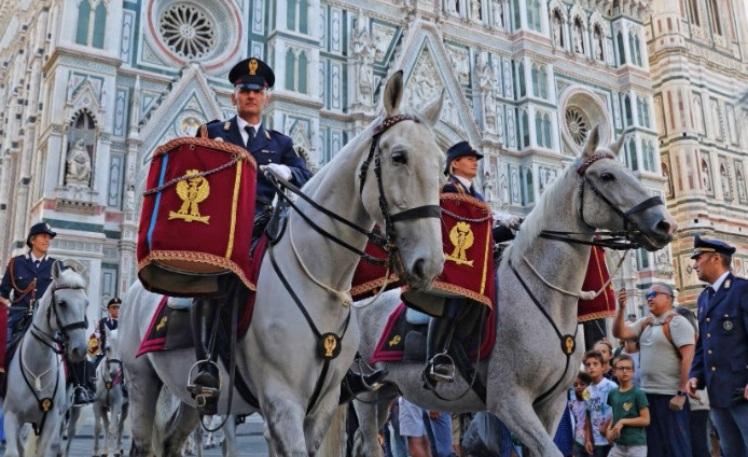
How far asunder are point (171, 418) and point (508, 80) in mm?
23781

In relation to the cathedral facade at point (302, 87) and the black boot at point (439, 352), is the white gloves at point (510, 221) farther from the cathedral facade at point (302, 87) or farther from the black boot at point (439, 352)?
the cathedral facade at point (302, 87)

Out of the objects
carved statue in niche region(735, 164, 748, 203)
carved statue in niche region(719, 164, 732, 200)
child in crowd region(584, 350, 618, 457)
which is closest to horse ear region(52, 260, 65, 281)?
child in crowd region(584, 350, 618, 457)

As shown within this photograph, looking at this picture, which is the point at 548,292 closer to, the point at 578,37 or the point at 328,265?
the point at 328,265

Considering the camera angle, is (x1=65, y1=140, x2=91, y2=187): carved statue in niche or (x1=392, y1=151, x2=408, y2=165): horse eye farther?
(x1=65, y1=140, x2=91, y2=187): carved statue in niche

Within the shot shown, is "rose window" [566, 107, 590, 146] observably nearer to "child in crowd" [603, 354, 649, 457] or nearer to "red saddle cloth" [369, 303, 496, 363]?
"child in crowd" [603, 354, 649, 457]

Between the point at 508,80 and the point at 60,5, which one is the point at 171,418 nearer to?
the point at 60,5

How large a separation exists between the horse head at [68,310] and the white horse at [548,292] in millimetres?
3075

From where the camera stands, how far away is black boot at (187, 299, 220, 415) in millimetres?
3367

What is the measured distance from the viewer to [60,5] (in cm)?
1828

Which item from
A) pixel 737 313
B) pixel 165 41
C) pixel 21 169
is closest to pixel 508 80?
pixel 165 41

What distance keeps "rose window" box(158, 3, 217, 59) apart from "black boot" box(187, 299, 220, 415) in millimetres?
17475

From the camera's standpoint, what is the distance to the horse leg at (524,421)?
13.0 feet

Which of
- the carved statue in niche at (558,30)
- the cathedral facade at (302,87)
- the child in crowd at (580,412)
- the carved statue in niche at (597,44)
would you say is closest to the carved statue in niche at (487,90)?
the cathedral facade at (302,87)

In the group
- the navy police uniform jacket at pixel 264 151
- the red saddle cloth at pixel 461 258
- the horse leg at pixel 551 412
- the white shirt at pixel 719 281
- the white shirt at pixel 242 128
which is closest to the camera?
the red saddle cloth at pixel 461 258
